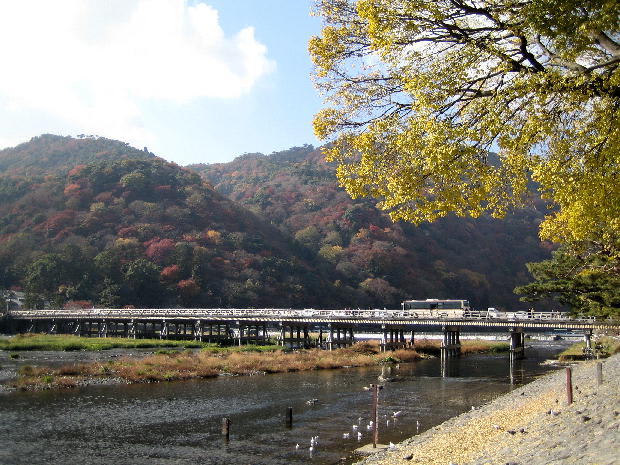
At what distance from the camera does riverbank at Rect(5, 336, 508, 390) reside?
30375 mm

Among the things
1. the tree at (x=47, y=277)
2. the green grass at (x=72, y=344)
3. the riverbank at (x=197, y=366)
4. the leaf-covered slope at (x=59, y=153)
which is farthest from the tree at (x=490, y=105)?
the leaf-covered slope at (x=59, y=153)

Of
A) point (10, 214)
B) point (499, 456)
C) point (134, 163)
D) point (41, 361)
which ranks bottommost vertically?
point (41, 361)

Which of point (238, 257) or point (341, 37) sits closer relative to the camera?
point (341, 37)

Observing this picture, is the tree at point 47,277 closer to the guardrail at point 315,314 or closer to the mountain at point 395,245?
the guardrail at point 315,314

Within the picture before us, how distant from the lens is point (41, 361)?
40.6m

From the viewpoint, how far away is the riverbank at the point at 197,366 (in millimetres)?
30375

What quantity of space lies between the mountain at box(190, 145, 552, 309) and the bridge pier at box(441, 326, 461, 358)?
36.8 meters

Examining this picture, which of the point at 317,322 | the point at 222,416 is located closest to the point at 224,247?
the point at 317,322

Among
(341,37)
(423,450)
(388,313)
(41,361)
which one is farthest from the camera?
(388,313)

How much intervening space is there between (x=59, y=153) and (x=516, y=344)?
147921 mm

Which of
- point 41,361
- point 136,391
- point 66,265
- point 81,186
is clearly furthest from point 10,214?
point 136,391

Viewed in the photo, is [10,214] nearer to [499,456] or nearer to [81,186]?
[81,186]

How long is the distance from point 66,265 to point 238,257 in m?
26.1

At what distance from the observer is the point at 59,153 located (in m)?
163
